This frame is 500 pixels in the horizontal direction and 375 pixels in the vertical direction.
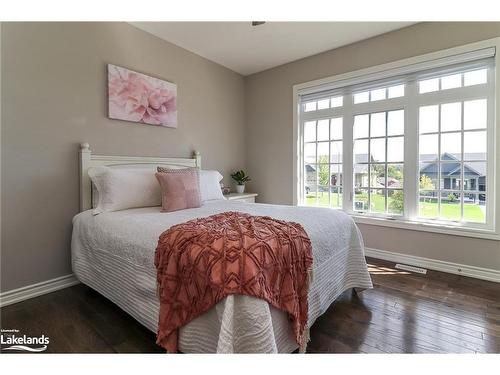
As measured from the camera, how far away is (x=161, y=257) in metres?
1.26

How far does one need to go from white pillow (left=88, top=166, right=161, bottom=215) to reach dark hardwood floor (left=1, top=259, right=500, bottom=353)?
0.76m

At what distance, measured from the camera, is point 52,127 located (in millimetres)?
2119

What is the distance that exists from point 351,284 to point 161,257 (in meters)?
1.43

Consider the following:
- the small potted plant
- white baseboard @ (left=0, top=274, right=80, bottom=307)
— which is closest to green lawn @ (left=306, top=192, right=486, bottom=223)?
the small potted plant

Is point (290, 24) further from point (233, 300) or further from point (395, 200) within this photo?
point (233, 300)

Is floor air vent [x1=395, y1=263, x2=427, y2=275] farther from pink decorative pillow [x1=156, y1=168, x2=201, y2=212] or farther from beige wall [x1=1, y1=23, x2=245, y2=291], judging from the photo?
beige wall [x1=1, y1=23, x2=245, y2=291]

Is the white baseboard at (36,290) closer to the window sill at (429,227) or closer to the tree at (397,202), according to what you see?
the window sill at (429,227)

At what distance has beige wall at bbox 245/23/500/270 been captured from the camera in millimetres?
2406

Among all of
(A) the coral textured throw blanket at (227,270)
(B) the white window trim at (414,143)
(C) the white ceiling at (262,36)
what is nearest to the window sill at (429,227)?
(B) the white window trim at (414,143)

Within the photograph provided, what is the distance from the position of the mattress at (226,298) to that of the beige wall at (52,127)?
1.01 ft

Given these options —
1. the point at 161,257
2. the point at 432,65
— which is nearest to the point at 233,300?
the point at 161,257

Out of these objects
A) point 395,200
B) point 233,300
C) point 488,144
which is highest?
point 488,144

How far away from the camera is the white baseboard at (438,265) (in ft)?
7.63
